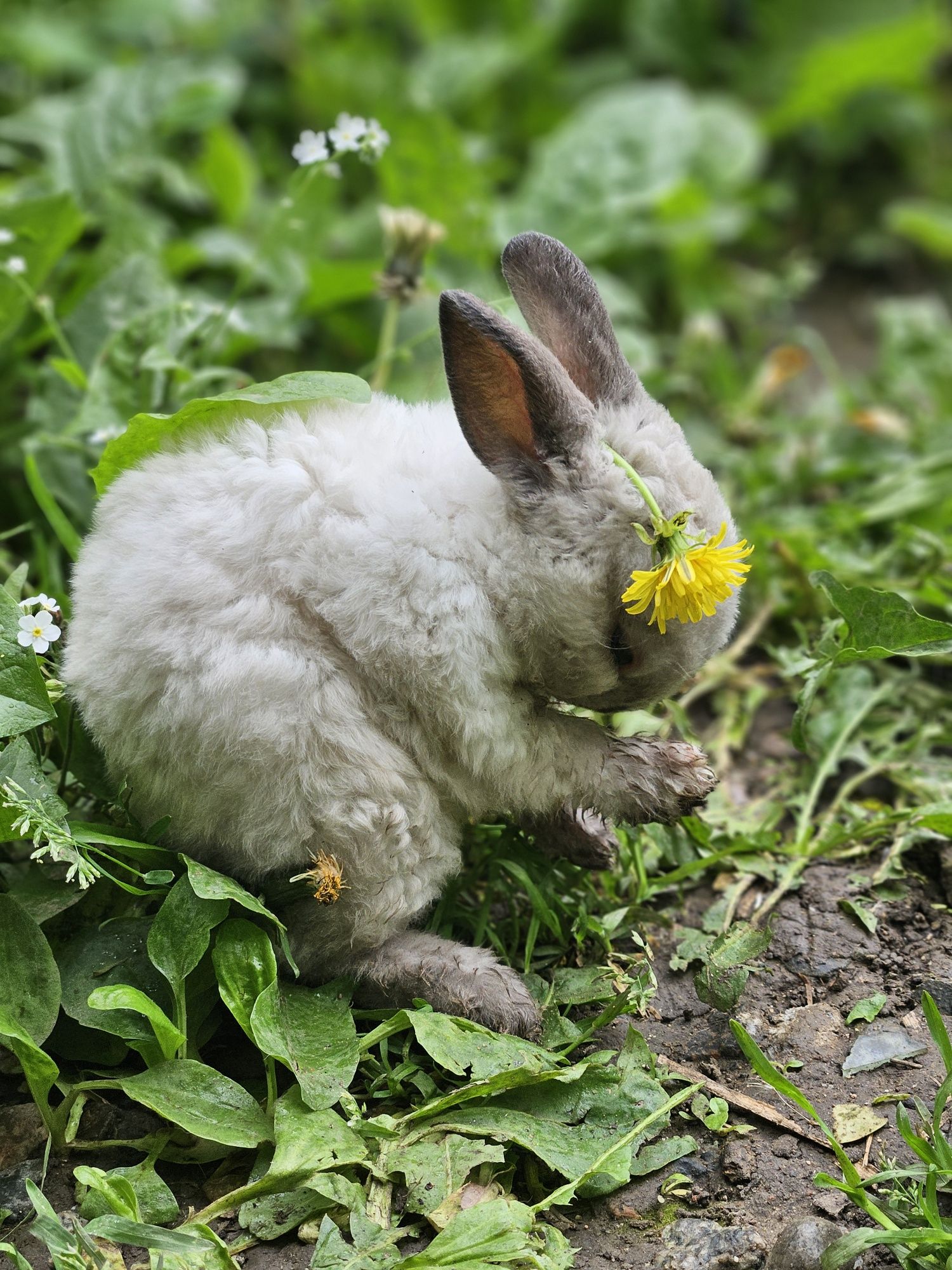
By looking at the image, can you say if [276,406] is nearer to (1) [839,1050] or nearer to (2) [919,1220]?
(1) [839,1050]

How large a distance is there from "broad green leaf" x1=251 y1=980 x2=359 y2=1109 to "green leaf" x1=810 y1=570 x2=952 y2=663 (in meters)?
1.32

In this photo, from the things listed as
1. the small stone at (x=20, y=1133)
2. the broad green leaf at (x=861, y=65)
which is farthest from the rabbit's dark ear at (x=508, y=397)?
the broad green leaf at (x=861, y=65)

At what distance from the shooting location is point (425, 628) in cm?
232

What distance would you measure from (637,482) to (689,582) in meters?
0.22

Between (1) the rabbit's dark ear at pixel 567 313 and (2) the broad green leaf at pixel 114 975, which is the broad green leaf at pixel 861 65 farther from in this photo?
(2) the broad green leaf at pixel 114 975

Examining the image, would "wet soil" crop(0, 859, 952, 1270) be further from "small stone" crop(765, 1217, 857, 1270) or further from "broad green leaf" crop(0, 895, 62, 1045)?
"broad green leaf" crop(0, 895, 62, 1045)

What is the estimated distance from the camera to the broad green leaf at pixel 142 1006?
2193mm

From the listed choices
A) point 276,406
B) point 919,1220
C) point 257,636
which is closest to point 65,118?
point 276,406

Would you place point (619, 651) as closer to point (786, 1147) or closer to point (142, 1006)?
point (786, 1147)

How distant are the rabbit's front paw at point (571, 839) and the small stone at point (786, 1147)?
0.66 metres

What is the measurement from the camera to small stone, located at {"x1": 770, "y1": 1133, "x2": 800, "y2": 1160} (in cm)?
228

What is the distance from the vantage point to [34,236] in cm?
354

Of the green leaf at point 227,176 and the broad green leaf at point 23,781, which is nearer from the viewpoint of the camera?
the broad green leaf at point 23,781

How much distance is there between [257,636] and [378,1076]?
0.86 m
